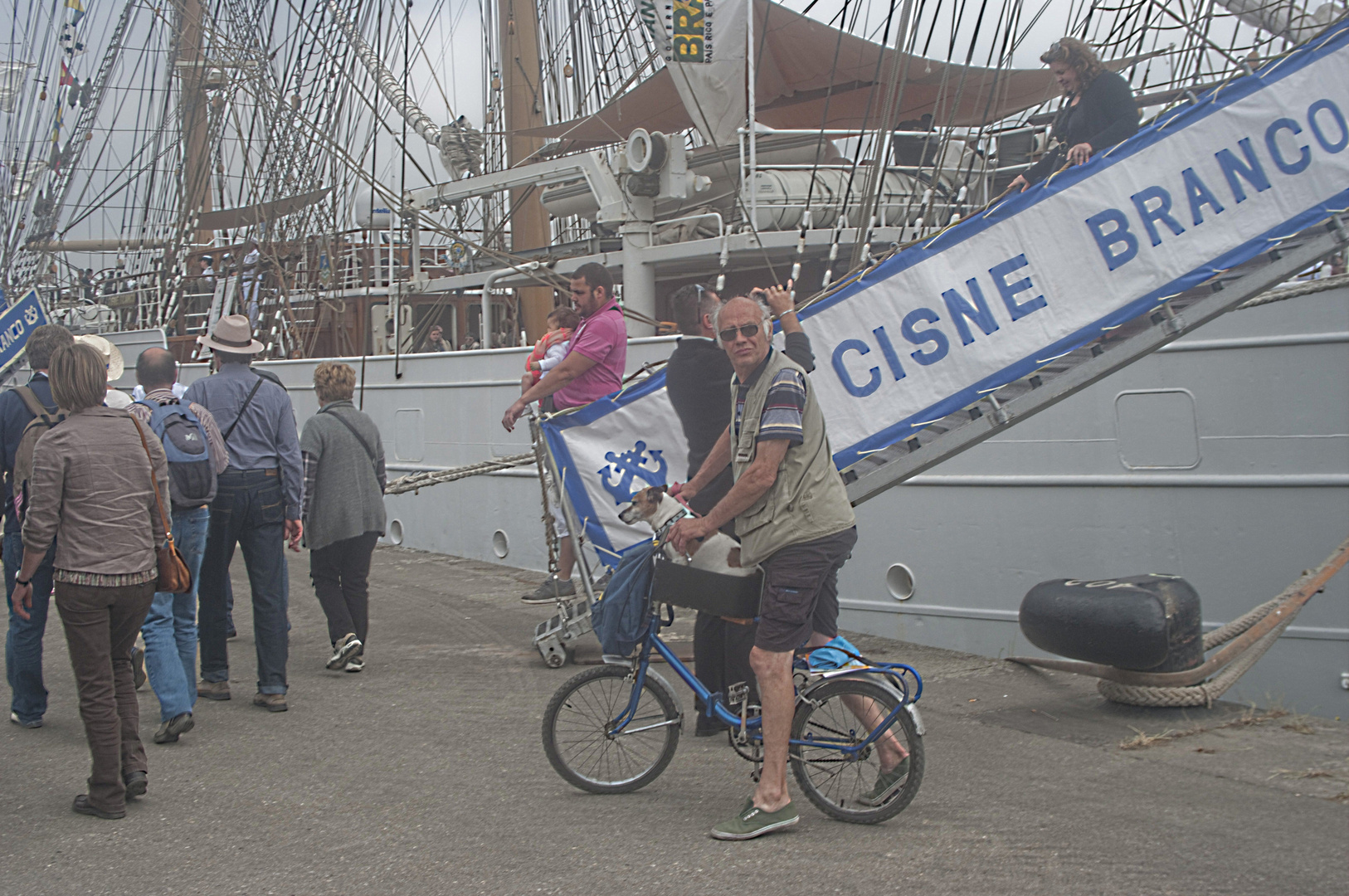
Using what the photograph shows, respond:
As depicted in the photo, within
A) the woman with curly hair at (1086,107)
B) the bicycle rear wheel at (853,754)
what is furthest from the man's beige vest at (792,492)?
the woman with curly hair at (1086,107)

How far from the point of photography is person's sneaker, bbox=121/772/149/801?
14.4 feet

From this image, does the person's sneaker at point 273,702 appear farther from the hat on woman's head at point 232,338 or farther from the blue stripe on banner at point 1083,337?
the blue stripe on banner at point 1083,337

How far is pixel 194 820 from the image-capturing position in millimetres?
4273

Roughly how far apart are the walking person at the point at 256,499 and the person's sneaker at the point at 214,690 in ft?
0.56

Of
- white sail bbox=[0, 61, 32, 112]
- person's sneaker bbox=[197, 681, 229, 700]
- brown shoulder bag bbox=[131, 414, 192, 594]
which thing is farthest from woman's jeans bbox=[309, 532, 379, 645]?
white sail bbox=[0, 61, 32, 112]

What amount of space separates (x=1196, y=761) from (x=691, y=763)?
2.08 metres

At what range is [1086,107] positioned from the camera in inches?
255

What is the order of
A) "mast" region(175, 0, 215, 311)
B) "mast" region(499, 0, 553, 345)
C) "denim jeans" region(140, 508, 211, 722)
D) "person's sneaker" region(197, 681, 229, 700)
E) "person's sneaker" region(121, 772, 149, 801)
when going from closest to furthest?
"person's sneaker" region(121, 772, 149, 801) < "denim jeans" region(140, 508, 211, 722) < "person's sneaker" region(197, 681, 229, 700) < "mast" region(499, 0, 553, 345) < "mast" region(175, 0, 215, 311)

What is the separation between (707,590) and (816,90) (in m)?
9.77

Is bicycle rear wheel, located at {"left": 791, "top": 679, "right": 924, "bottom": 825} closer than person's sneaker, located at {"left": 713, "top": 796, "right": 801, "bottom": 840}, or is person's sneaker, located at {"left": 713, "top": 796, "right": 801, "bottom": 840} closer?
person's sneaker, located at {"left": 713, "top": 796, "right": 801, "bottom": 840}

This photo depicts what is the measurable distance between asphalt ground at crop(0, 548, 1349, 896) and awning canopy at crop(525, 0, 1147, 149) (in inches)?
272

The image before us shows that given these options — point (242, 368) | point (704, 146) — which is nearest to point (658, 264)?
point (704, 146)

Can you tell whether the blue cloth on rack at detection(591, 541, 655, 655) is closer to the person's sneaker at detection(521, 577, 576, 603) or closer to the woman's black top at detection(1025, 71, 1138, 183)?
the woman's black top at detection(1025, 71, 1138, 183)

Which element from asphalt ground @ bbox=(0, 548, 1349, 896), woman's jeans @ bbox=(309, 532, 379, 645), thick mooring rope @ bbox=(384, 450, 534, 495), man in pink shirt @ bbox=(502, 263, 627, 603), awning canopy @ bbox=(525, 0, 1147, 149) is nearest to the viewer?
asphalt ground @ bbox=(0, 548, 1349, 896)
